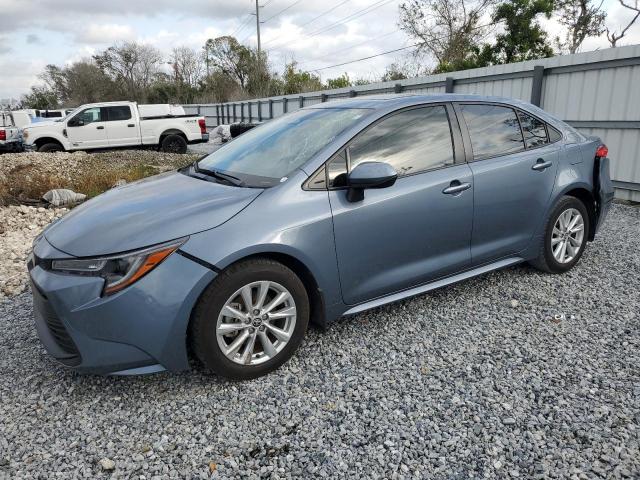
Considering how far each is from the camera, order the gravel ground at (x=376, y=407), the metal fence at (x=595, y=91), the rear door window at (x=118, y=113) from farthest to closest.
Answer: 1. the rear door window at (x=118, y=113)
2. the metal fence at (x=595, y=91)
3. the gravel ground at (x=376, y=407)

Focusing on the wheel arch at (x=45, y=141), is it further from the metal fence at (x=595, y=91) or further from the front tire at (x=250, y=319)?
the front tire at (x=250, y=319)

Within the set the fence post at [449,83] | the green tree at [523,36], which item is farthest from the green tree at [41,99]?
the fence post at [449,83]

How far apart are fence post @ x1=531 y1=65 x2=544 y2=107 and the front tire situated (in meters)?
7.19

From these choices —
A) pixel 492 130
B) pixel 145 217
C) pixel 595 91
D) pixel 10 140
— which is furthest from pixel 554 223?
pixel 10 140

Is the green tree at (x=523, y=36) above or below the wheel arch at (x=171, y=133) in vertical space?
above

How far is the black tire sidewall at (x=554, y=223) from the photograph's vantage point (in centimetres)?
407

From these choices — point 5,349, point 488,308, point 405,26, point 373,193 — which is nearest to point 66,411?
point 5,349

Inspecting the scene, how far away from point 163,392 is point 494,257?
8.40ft

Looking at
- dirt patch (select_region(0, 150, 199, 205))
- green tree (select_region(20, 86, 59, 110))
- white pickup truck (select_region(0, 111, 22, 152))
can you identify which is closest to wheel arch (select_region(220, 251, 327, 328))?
dirt patch (select_region(0, 150, 199, 205))

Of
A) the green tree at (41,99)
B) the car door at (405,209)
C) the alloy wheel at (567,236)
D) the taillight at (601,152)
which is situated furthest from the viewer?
the green tree at (41,99)

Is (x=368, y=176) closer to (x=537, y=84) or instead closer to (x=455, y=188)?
(x=455, y=188)

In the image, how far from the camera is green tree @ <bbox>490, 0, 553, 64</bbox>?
75.1ft

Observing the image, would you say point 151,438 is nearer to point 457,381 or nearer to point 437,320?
point 457,381

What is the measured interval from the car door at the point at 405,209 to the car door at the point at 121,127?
607 inches
